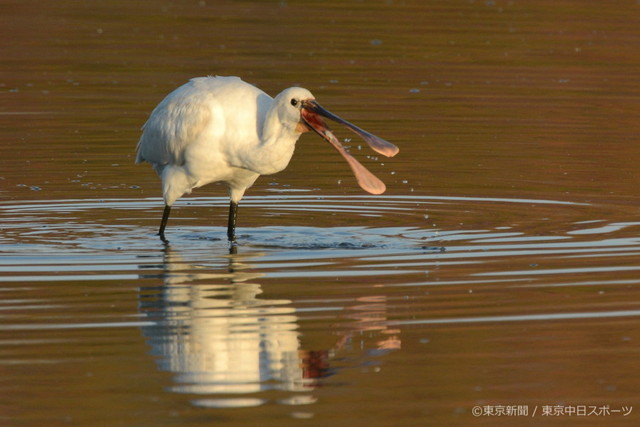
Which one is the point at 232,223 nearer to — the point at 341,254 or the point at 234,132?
the point at 234,132

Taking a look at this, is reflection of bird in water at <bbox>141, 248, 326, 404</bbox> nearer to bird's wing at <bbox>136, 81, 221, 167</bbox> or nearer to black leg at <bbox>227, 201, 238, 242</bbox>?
bird's wing at <bbox>136, 81, 221, 167</bbox>

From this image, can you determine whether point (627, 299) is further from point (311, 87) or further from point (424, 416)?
point (311, 87)

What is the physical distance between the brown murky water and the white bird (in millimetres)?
564

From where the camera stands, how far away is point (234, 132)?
11547 millimetres

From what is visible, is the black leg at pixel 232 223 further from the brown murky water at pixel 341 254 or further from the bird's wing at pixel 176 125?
the bird's wing at pixel 176 125

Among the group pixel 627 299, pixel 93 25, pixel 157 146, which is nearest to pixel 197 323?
pixel 627 299

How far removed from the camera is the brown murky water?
7.91 metres

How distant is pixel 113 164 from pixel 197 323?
283 inches

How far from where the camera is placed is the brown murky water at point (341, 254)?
7.91 metres

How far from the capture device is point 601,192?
46.9ft

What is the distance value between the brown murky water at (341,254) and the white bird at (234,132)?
0.56 metres

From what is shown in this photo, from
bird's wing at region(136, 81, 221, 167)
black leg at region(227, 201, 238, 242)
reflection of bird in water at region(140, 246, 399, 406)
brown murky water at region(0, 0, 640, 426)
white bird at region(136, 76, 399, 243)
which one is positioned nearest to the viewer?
brown murky water at region(0, 0, 640, 426)

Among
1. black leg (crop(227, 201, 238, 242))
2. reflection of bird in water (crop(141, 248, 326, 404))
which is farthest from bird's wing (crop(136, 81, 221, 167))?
reflection of bird in water (crop(141, 248, 326, 404))

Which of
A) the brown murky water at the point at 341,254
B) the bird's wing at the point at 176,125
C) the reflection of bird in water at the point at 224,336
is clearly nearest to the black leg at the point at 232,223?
the brown murky water at the point at 341,254
